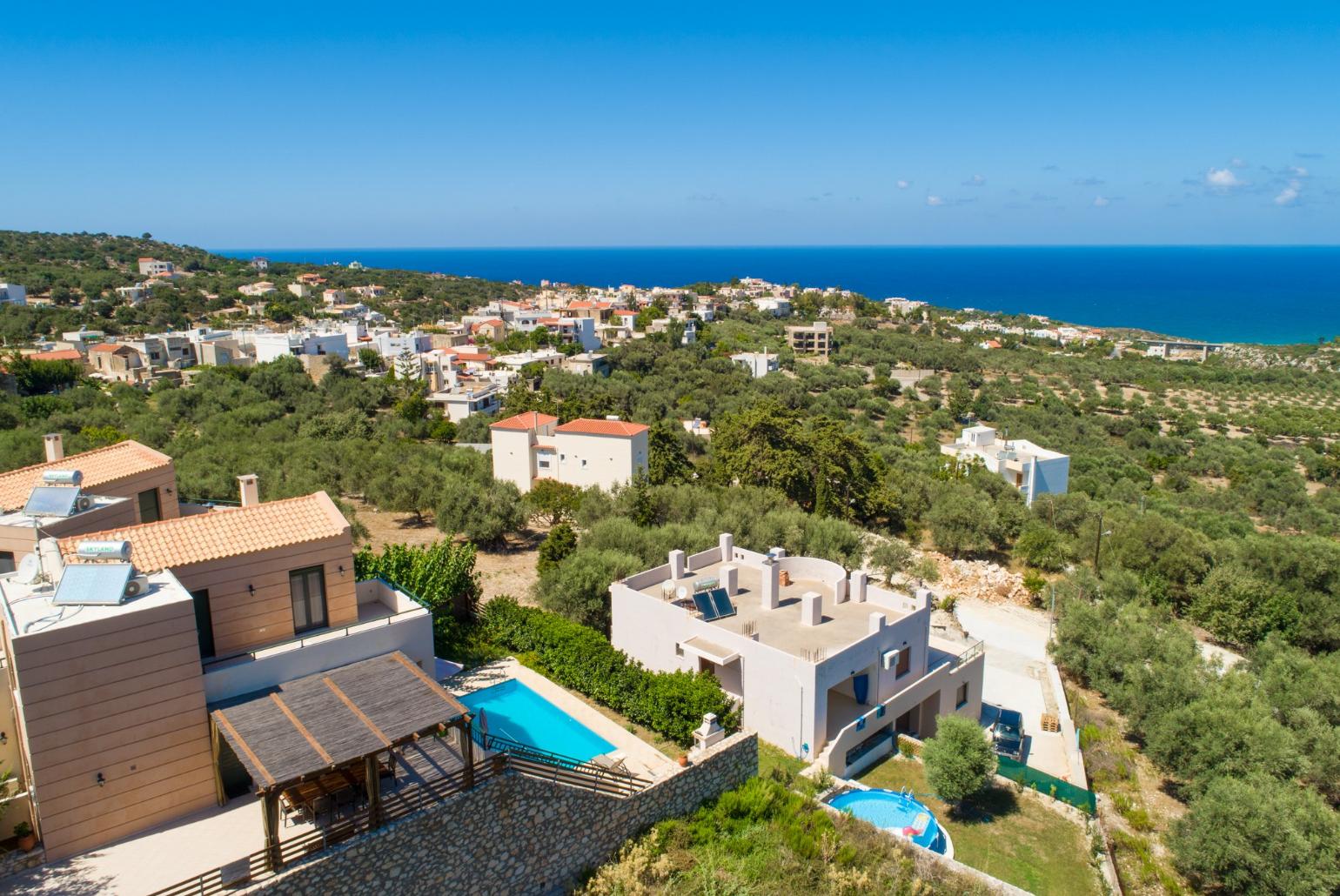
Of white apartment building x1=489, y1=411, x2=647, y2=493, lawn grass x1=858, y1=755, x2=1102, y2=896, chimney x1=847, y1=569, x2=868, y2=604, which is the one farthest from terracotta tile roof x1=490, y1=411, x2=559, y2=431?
lawn grass x1=858, y1=755, x2=1102, y2=896

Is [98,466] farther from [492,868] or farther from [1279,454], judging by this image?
[1279,454]

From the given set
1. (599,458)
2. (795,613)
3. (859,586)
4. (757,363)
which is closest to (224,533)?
(795,613)

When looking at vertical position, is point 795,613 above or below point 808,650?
below

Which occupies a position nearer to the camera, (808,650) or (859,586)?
(808,650)

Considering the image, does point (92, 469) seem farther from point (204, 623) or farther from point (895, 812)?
point (895, 812)

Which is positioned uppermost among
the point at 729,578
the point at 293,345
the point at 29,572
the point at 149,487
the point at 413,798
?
the point at 29,572

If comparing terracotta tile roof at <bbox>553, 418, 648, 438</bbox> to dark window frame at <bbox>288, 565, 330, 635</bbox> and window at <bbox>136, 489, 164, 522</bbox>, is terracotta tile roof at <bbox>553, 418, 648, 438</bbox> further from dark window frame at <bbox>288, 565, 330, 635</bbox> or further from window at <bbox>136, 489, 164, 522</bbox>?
dark window frame at <bbox>288, 565, 330, 635</bbox>

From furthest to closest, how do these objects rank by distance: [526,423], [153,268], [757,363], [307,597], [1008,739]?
[153,268]
[757,363]
[526,423]
[1008,739]
[307,597]
